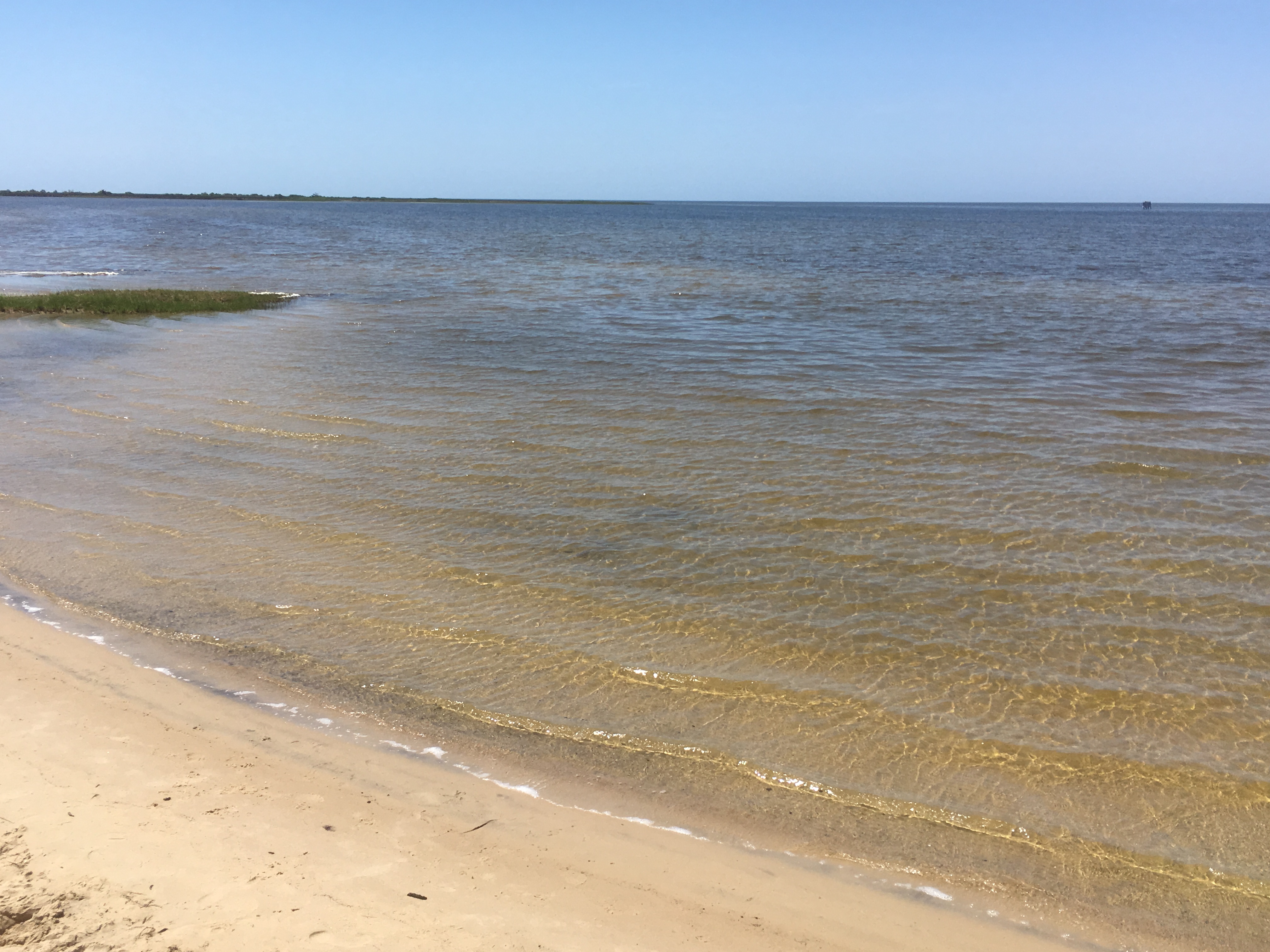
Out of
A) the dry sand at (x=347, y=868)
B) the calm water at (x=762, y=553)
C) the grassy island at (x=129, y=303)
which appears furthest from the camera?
the grassy island at (x=129, y=303)

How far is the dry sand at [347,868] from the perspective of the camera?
13.3ft

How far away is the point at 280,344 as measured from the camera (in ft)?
68.9

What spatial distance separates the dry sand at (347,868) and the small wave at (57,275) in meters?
37.6

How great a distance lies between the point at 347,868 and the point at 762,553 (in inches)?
212

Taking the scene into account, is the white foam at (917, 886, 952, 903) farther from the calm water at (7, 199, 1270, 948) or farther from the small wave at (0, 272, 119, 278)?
the small wave at (0, 272, 119, 278)

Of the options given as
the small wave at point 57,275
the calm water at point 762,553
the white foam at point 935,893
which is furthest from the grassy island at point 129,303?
the white foam at point 935,893

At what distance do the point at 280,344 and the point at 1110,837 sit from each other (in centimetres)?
2004

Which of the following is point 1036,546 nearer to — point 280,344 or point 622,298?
point 280,344

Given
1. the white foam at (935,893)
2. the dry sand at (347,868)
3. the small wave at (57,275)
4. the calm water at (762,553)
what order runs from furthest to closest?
1. the small wave at (57,275)
2. the calm water at (762,553)
3. the white foam at (935,893)
4. the dry sand at (347,868)

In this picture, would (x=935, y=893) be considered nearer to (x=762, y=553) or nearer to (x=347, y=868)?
(x=347, y=868)

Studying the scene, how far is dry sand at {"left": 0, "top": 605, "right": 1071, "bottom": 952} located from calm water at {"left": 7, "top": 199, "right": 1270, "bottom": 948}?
Result: 570 millimetres

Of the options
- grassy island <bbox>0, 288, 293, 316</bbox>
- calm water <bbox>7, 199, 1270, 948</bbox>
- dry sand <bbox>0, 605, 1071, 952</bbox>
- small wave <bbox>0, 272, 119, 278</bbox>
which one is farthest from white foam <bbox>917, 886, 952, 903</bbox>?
small wave <bbox>0, 272, 119, 278</bbox>

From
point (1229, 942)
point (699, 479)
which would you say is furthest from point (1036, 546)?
point (1229, 942)

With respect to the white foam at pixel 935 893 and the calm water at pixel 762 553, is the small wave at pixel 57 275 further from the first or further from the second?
the white foam at pixel 935 893
